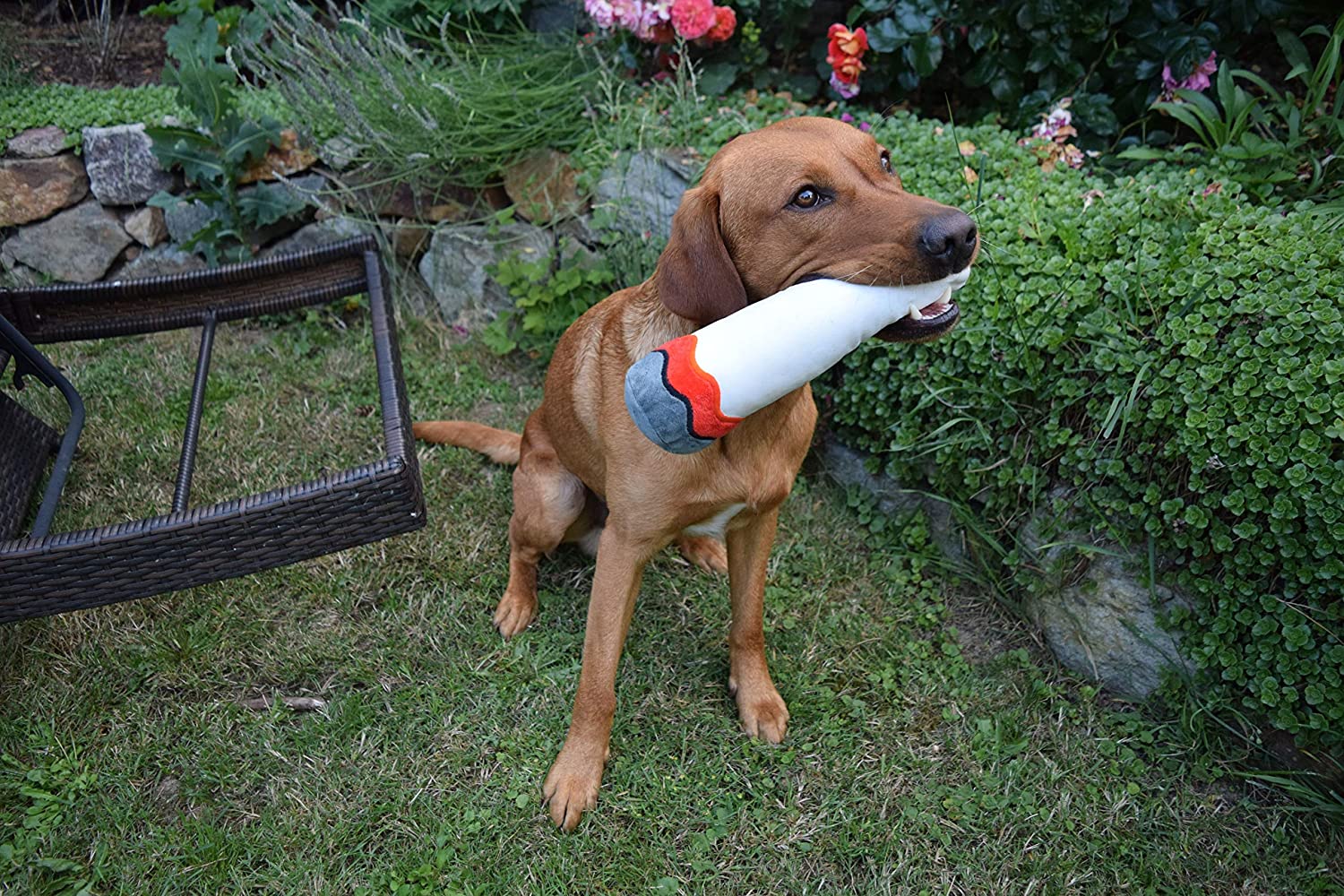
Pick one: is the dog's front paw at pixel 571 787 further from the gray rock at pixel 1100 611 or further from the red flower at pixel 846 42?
the red flower at pixel 846 42

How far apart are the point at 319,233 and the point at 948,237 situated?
392cm

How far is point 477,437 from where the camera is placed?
3.60 m

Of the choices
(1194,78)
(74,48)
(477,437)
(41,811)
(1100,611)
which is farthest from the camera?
(74,48)

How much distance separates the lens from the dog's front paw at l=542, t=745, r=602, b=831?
7.89ft

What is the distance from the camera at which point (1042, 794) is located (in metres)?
2.52

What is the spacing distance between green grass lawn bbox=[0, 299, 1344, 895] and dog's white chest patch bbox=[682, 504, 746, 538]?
617mm

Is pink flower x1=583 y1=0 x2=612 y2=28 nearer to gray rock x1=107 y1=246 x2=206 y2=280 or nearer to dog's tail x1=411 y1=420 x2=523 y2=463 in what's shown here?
dog's tail x1=411 y1=420 x2=523 y2=463

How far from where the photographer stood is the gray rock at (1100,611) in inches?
105

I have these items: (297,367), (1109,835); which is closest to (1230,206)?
(1109,835)

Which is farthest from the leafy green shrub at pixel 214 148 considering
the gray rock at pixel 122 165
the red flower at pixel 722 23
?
the red flower at pixel 722 23

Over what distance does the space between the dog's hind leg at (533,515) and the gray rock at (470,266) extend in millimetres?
1771

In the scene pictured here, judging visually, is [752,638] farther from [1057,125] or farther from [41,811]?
[1057,125]

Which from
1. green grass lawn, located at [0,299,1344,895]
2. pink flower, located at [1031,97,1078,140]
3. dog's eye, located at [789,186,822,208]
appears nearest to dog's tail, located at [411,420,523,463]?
green grass lawn, located at [0,299,1344,895]

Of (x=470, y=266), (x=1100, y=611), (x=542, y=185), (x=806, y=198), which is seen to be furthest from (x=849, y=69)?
(x=1100, y=611)
